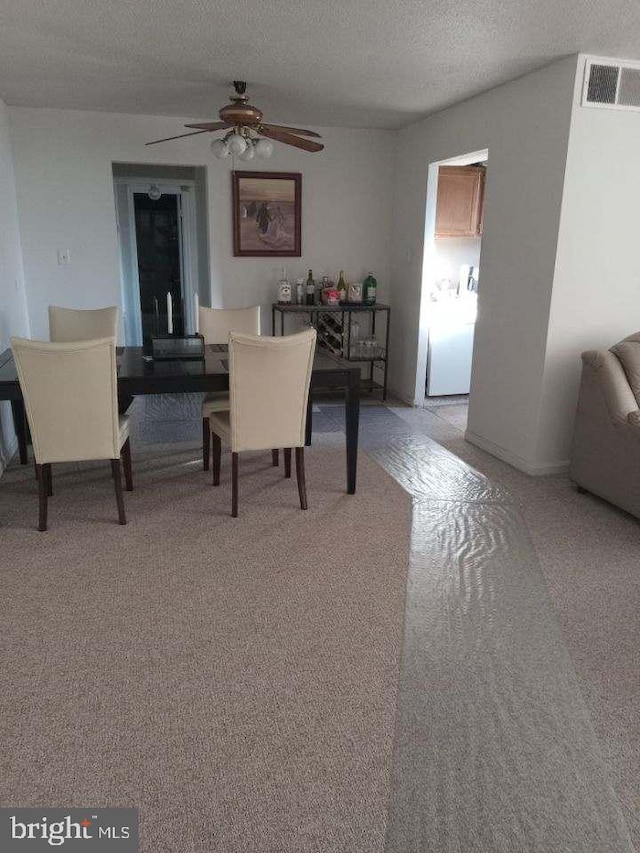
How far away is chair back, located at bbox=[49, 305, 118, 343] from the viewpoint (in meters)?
4.26

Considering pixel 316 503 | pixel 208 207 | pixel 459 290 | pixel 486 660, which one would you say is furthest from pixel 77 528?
pixel 459 290

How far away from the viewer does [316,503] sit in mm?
3477

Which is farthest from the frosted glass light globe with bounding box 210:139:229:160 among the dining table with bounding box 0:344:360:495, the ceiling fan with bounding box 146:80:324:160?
the dining table with bounding box 0:344:360:495

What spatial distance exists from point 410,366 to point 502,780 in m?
4.28

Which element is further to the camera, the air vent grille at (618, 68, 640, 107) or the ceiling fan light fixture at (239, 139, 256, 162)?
the ceiling fan light fixture at (239, 139, 256, 162)

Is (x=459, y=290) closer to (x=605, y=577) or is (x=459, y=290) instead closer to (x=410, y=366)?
(x=410, y=366)

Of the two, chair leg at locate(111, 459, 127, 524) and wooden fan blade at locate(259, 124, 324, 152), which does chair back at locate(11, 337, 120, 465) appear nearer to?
chair leg at locate(111, 459, 127, 524)

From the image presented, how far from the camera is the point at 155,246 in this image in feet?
23.9

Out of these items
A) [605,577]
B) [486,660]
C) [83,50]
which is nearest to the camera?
[486,660]

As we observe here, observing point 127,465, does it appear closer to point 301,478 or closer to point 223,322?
point 301,478

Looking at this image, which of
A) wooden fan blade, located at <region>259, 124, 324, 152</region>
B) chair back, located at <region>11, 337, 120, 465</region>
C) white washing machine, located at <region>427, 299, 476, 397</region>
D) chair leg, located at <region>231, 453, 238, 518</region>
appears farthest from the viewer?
white washing machine, located at <region>427, 299, 476, 397</region>

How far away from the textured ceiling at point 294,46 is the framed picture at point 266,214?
3.03 feet

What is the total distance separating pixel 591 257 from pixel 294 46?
79.8 inches

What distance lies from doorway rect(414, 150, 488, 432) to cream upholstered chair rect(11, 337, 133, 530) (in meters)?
3.00
